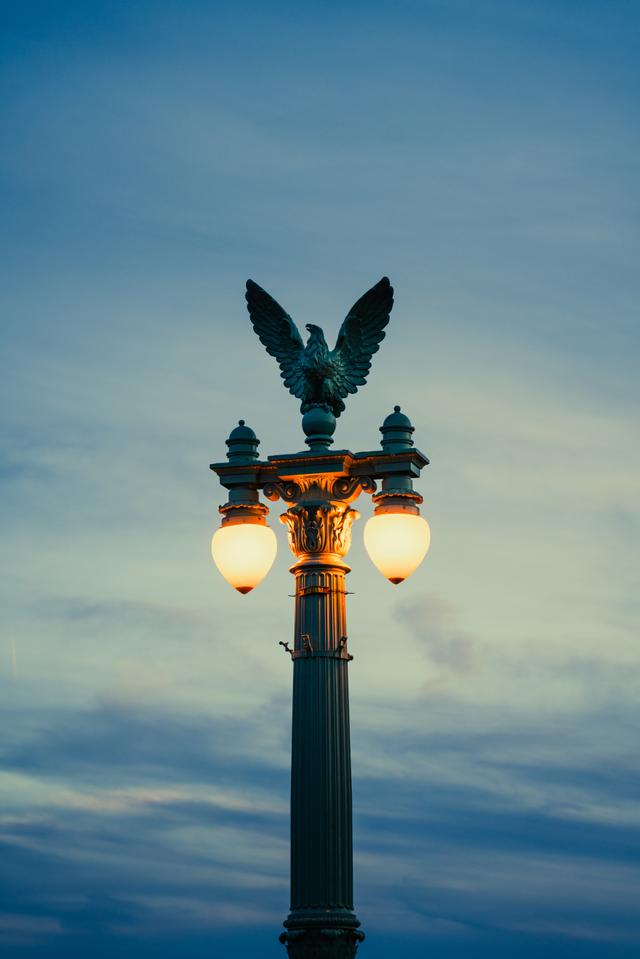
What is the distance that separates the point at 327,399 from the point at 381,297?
1.01 meters

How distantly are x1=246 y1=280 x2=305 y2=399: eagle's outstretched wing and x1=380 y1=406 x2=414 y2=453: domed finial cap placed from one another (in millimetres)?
987

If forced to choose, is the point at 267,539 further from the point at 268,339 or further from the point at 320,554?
the point at 268,339

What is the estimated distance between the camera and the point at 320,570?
48.1 feet

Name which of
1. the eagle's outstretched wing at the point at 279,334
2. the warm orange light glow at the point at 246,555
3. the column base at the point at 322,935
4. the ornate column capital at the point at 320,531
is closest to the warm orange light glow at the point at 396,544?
the ornate column capital at the point at 320,531

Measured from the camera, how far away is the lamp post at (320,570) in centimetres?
1388

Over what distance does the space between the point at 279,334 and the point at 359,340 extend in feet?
2.64

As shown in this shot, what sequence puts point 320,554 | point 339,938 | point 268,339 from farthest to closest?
point 268,339, point 320,554, point 339,938

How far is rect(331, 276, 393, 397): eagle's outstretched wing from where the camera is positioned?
50.1 ft

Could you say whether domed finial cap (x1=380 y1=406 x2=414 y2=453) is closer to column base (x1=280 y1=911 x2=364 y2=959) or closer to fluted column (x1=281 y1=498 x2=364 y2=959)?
fluted column (x1=281 y1=498 x2=364 y2=959)

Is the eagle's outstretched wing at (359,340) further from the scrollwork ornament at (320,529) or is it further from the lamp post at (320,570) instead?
the scrollwork ornament at (320,529)

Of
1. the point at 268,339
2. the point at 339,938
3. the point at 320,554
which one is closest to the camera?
the point at 339,938

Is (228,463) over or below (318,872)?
over

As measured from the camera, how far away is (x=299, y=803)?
14.1 meters

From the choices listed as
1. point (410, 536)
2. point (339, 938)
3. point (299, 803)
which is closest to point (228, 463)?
point (410, 536)
